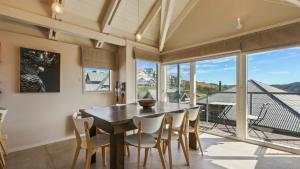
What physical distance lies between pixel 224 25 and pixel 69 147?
4241 millimetres

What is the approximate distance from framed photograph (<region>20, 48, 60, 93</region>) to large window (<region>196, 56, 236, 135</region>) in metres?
3.47

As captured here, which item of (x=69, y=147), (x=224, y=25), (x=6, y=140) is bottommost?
(x=69, y=147)

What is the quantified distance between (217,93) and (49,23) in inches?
161

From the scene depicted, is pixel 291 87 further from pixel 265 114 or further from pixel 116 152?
pixel 116 152

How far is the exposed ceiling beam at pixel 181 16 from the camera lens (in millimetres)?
4102

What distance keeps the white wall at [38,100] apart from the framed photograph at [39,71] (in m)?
0.09

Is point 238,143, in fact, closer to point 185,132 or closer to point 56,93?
point 185,132

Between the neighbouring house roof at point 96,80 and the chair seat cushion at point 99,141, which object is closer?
the chair seat cushion at point 99,141

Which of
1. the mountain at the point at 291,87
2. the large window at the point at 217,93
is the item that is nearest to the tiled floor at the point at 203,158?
the large window at the point at 217,93

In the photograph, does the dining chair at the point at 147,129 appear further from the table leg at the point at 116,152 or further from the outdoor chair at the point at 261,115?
the outdoor chair at the point at 261,115

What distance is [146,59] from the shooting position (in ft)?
15.1

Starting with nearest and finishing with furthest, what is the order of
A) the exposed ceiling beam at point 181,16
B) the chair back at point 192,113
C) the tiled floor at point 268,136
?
the chair back at point 192,113
the tiled floor at point 268,136
the exposed ceiling beam at point 181,16

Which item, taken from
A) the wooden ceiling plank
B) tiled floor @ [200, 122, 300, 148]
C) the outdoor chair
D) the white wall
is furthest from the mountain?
the white wall

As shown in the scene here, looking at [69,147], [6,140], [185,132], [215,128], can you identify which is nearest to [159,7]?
[185,132]
